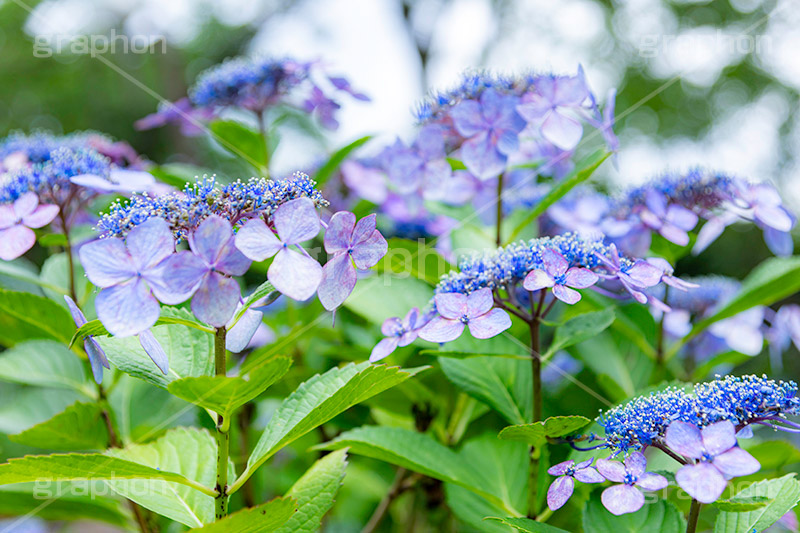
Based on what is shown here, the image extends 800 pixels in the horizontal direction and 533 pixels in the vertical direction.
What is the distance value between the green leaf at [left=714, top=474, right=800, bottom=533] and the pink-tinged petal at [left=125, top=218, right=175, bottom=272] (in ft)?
1.87

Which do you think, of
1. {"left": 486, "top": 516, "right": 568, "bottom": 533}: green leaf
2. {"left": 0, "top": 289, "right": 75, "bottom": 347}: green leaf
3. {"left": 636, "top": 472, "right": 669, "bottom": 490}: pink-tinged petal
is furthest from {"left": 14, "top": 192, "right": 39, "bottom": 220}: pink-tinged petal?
{"left": 636, "top": 472, "right": 669, "bottom": 490}: pink-tinged petal

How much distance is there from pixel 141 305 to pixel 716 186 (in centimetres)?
86

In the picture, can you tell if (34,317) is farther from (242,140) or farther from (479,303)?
(479,303)

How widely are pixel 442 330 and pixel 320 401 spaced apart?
0.15 metres

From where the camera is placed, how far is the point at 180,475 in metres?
0.58

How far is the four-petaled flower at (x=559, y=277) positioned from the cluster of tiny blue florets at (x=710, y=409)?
0.13 m

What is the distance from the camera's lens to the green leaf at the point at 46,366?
97 centimetres

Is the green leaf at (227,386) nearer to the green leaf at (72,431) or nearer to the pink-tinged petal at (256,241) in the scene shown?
the pink-tinged petal at (256,241)

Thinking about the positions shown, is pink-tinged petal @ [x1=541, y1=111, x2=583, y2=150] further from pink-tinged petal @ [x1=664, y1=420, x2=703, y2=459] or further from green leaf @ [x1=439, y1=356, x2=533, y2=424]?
pink-tinged petal @ [x1=664, y1=420, x2=703, y2=459]

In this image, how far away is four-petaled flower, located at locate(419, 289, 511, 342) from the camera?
0.63 metres

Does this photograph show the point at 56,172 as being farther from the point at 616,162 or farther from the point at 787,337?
the point at 787,337

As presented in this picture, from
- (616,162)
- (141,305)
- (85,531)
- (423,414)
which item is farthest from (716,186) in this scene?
(85,531)

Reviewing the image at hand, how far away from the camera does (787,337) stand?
3.95 ft

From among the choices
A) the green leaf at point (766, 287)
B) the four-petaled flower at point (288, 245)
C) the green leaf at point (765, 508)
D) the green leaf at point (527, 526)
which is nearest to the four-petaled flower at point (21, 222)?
the four-petaled flower at point (288, 245)
